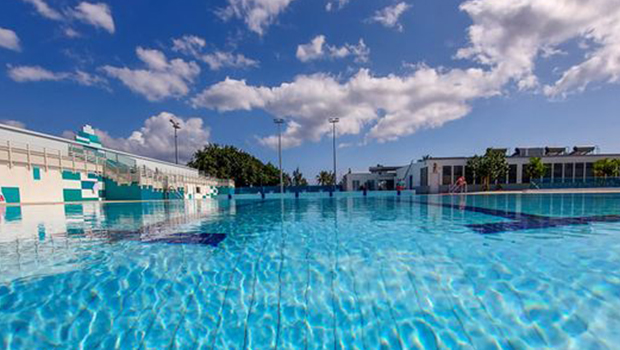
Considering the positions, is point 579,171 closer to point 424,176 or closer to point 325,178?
point 424,176

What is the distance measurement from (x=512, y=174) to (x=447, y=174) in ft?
23.9

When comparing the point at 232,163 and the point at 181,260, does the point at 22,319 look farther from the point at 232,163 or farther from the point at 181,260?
the point at 232,163

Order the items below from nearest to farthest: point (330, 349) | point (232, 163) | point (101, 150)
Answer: point (330, 349)
point (101, 150)
point (232, 163)

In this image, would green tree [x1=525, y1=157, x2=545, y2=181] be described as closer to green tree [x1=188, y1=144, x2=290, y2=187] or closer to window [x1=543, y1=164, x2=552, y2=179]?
window [x1=543, y1=164, x2=552, y2=179]

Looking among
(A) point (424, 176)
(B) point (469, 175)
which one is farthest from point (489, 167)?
(A) point (424, 176)

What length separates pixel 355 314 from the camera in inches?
92.7

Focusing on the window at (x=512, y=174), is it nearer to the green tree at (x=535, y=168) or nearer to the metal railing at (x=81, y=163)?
the green tree at (x=535, y=168)

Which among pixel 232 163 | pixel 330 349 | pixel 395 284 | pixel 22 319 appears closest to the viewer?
pixel 330 349

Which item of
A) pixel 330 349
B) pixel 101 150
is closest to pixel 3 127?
pixel 101 150

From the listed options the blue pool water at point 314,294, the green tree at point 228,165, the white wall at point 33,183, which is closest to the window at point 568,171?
the blue pool water at point 314,294

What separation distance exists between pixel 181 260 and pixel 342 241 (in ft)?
9.44

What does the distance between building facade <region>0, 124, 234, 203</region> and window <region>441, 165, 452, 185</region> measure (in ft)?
89.8

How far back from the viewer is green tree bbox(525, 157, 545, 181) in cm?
2582

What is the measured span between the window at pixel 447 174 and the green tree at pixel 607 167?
15470 mm
